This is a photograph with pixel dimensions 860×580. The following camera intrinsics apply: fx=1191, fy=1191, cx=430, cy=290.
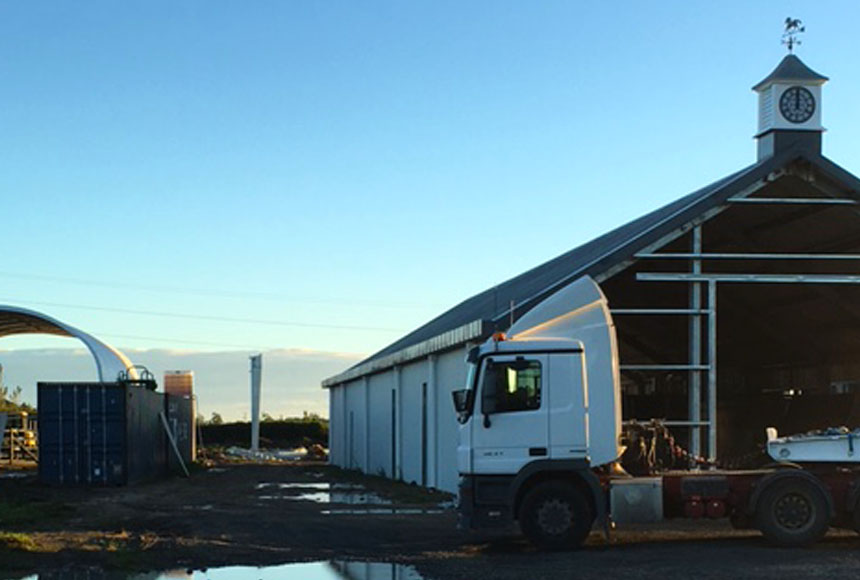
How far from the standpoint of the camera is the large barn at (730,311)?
22875mm

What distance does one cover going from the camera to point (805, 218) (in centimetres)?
2478

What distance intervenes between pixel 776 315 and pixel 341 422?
2424 centimetres

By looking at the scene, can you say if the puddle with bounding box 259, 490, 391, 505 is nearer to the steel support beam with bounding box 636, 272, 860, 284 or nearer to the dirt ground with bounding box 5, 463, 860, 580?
the dirt ground with bounding box 5, 463, 860, 580

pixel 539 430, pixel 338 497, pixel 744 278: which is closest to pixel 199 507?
pixel 338 497

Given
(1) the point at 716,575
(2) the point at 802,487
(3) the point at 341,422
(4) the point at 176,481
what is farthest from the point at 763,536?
(3) the point at 341,422

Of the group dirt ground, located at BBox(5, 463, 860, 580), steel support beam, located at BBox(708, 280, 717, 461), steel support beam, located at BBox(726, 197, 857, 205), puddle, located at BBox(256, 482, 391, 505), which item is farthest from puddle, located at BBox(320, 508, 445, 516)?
steel support beam, located at BBox(726, 197, 857, 205)

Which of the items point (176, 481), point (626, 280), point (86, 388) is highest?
point (626, 280)

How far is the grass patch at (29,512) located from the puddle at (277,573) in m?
6.50

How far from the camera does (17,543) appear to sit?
16.2 m

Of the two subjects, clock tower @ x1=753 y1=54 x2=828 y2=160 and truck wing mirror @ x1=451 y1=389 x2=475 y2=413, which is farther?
clock tower @ x1=753 y1=54 x2=828 y2=160

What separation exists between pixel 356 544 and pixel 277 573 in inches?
124

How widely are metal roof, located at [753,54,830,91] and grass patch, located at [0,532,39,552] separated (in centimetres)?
1555

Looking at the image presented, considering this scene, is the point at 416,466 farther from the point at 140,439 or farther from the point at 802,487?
the point at 802,487

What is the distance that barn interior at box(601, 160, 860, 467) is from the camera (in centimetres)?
2319
